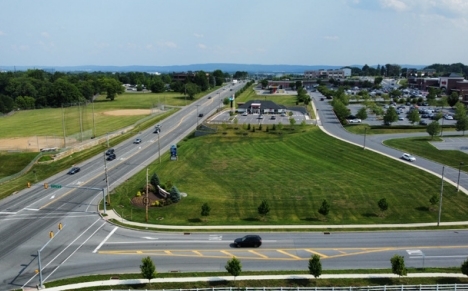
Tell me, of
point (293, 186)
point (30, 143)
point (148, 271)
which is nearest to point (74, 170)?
point (30, 143)

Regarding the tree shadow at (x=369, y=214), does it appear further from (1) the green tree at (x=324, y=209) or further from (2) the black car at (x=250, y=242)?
(2) the black car at (x=250, y=242)

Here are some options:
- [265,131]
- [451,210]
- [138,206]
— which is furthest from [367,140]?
[138,206]

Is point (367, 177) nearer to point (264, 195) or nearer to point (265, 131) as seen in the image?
point (264, 195)

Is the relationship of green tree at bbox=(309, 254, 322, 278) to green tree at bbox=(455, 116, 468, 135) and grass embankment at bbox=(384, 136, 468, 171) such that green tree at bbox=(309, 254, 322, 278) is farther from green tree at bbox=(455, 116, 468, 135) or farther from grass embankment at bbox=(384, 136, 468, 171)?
green tree at bbox=(455, 116, 468, 135)

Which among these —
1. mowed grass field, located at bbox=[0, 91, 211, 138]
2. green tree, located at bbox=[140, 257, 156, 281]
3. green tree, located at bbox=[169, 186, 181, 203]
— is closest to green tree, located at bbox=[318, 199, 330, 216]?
green tree, located at bbox=[169, 186, 181, 203]

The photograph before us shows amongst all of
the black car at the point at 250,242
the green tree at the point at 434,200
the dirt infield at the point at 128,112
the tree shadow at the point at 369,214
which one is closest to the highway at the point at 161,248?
the black car at the point at 250,242
